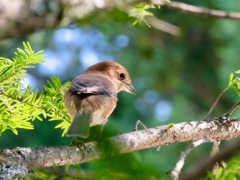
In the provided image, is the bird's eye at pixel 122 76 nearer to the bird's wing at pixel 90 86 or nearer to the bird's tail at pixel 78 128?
the bird's wing at pixel 90 86

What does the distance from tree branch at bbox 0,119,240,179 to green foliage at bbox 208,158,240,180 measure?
196mm

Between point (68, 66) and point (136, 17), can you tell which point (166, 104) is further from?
point (136, 17)

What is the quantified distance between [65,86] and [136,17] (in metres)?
0.48

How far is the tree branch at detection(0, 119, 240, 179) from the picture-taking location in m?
1.41

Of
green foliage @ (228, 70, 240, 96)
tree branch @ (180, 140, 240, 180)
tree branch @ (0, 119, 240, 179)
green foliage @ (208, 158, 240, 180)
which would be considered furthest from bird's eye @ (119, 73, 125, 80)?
tree branch @ (180, 140, 240, 180)

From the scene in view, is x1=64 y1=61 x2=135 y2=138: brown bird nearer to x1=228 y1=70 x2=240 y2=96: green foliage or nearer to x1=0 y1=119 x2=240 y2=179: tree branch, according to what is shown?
x1=0 y1=119 x2=240 y2=179: tree branch

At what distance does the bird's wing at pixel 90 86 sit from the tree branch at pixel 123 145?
609 millimetres

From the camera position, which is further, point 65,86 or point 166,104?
point 166,104

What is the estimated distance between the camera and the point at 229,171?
100cm

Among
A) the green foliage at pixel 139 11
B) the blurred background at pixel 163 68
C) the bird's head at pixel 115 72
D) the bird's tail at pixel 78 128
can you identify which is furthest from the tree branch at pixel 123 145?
the blurred background at pixel 163 68

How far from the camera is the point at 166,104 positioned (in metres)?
7.80

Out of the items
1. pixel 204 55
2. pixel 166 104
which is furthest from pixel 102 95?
pixel 204 55

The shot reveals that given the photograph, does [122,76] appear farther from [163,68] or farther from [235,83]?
[163,68]

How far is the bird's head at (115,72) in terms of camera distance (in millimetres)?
3279
